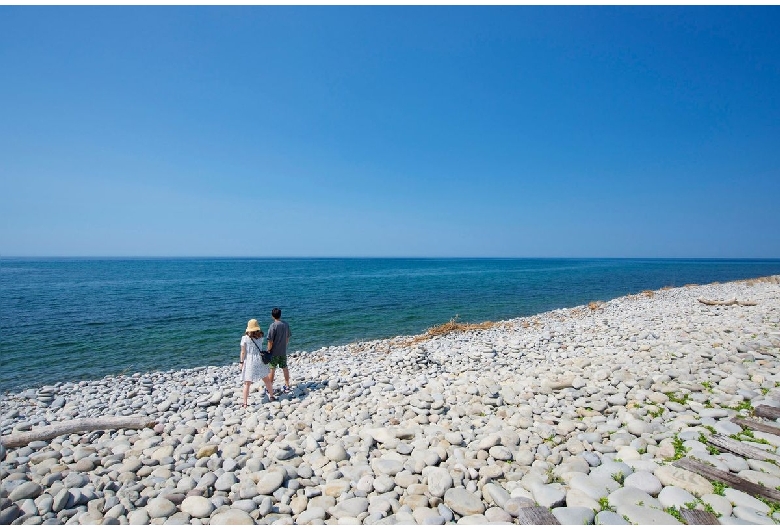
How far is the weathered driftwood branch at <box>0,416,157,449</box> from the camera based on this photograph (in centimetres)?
702

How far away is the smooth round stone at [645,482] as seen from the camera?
449cm

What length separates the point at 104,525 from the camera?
445cm

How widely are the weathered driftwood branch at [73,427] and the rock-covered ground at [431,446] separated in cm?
16

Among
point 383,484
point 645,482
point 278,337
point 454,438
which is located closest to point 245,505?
point 383,484

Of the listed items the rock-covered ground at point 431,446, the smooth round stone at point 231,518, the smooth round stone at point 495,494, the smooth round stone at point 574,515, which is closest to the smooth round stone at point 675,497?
the rock-covered ground at point 431,446

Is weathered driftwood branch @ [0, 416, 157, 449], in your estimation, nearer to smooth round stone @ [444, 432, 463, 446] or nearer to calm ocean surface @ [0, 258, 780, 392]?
calm ocean surface @ [0, 258, 780, 392]

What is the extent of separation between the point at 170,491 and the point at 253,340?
14.0 feet

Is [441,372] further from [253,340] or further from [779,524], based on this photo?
[779,524]

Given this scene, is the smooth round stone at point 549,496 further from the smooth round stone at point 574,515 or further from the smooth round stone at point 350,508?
the smooth round stone at point 350,508

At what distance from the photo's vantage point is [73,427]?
299 inches

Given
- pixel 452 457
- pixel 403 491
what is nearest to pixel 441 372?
pixel 452 457

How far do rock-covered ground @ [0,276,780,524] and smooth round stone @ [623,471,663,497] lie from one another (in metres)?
0.02

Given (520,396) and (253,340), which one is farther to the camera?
(253,340)

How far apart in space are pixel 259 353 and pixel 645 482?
7919mm
